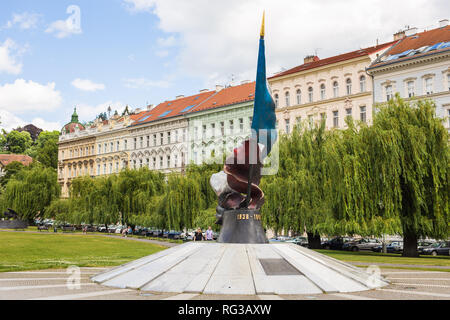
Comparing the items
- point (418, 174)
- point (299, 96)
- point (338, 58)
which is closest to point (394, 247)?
point (418, 174)

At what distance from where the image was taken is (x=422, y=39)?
42.1 metres

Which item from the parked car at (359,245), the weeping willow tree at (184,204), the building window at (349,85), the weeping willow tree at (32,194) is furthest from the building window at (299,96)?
the weeping willow tree at (32,194)

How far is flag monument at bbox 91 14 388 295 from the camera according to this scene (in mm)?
9781

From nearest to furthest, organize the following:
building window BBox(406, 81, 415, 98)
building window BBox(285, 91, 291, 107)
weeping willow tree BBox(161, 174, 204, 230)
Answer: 1. weeping willow tree BBox(161, 174, 204, 230)
2. building window BBox(406, 81, 415, 98)
3. building window BBox(285, 91, 291, 107)

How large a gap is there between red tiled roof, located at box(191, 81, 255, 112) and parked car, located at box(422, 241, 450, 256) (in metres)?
25.0

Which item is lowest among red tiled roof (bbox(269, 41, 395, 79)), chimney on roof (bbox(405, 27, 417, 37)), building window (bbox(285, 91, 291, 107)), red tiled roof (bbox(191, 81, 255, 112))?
building window (bbox(285, 91, 291, 107))

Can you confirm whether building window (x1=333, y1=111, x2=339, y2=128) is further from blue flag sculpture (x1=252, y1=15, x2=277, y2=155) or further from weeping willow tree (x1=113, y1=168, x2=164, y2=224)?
blue flag sculpture (x1=252, y1=15, x2=277, y2=155)

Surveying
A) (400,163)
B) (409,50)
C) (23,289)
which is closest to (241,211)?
(23,289)

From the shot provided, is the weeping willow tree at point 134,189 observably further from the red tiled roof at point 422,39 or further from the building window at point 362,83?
the red tiled roof at point 422,39

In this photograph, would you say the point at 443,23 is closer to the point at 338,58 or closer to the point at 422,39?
the point at 422,39

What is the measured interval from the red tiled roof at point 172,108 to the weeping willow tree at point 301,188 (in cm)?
2927

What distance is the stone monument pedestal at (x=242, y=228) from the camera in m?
13.6

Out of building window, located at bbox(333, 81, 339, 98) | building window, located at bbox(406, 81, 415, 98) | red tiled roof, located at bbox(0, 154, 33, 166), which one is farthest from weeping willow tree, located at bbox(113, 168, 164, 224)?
red tiled roof, located at bbox(0, 154, 33, 166)
